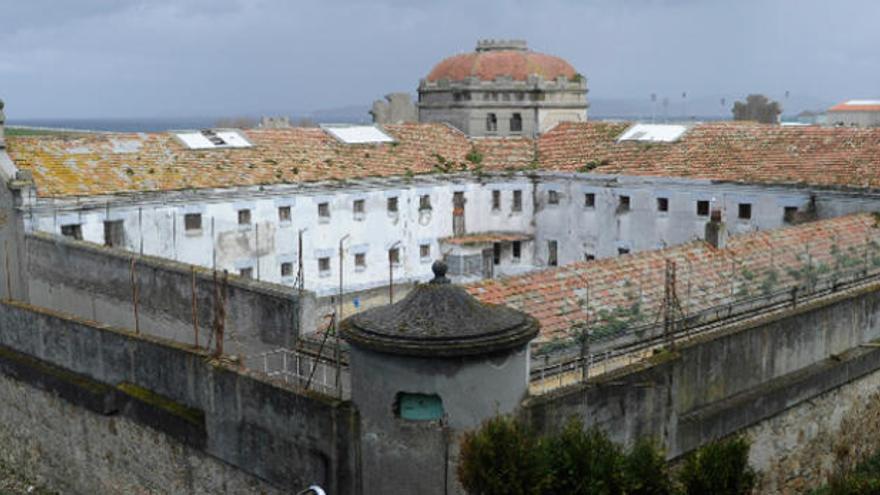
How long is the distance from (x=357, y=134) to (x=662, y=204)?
47.2 ft

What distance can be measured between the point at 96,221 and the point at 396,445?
73.9 feet

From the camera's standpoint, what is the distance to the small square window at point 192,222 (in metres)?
36.6

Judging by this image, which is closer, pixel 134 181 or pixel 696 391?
pixel 696 391

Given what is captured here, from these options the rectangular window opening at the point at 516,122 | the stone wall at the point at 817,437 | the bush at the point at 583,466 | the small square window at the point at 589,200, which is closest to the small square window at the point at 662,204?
the small square window at the point at 589,200

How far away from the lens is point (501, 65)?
162 feet

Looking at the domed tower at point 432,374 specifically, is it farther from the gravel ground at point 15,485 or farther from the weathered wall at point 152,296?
the gravel ground at point 15,485

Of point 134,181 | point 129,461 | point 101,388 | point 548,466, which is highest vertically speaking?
point 134,181

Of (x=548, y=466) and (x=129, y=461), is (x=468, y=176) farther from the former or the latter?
(x=548, y=466)

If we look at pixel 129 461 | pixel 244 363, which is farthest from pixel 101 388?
pixel 244 363

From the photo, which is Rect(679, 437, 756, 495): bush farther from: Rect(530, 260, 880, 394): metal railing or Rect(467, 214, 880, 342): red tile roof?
Rect(467, 214, 880, 342): red tile roof

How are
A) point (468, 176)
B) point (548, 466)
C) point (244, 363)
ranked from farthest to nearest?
point (468, 176) → point (244, 363) → point (548, 466)

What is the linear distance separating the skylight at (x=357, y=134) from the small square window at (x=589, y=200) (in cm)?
945

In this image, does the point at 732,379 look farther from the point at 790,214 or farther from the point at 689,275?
the point at 790,214

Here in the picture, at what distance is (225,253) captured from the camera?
3753 centimetres
